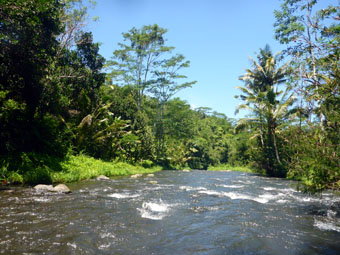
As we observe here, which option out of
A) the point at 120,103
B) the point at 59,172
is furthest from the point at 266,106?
the point at 59,172

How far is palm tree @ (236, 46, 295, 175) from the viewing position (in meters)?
22.7

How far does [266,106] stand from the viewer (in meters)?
24.5

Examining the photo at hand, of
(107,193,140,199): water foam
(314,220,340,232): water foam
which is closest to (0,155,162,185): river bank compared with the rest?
(107,193,140,199): water foam

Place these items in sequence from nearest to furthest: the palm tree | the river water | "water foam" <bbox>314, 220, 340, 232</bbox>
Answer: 1. the river water
2. "water foam" <bbox>314, 220, 340, 232</bbox>
3. the palm tree

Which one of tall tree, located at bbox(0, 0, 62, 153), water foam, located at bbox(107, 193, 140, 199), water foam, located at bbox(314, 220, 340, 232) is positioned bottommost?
water foam, located at bbox(107, 193, 140, 199)

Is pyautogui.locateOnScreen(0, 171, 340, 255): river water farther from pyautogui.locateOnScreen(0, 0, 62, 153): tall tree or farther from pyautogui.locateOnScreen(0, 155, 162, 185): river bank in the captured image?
pyautogui.locateOnScreen(0, 0, 62, 153): tall tree

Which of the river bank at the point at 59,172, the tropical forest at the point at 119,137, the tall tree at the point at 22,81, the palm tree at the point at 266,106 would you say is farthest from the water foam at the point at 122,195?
the palm tree at the point at 266,106

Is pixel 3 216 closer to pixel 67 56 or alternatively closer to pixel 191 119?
pixel 67 56

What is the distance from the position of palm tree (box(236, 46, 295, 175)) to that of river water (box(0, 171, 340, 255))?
39.6 ft

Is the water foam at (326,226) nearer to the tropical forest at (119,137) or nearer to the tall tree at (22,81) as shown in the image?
the tropical forest at (119,137)

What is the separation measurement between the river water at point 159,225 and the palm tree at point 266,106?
1207 cm

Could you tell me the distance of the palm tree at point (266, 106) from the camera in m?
22.7

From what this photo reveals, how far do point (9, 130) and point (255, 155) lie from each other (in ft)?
70.2

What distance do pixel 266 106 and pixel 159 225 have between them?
21.9 metres
